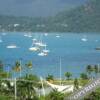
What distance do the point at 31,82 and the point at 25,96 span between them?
157cm

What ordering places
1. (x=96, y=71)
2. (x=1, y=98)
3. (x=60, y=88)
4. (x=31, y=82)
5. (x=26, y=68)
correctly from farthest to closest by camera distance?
(x=26, y=68) < (x=96, y=71) < (x=60, y=88) < (x=31, y=82) < (x=1, y=98)

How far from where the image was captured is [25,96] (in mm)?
35625

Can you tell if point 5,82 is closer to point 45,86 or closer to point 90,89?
point 45,86

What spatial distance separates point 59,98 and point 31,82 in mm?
3654

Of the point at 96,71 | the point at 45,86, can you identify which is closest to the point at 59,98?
the point at 45,86

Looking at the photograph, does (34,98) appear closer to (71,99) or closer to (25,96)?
(25,96)

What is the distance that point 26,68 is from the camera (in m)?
68.2

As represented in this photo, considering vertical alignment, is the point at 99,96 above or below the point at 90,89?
below

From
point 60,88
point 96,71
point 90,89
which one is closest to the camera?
point 90,89

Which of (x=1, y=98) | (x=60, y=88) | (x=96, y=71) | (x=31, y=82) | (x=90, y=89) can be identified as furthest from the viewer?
(x=96, y=71)

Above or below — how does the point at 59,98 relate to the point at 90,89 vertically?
below

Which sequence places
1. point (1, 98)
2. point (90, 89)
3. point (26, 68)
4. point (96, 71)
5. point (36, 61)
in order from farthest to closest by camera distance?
point (36, 61) < point (26, 68) < point (96, 71) < point (1, 98) < point (90, 89)

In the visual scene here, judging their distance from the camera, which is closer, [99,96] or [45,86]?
[99,96]

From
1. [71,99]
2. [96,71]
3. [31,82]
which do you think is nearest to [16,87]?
[31,82]
